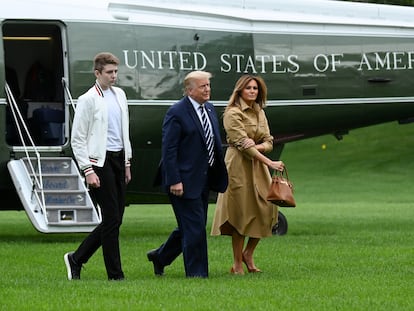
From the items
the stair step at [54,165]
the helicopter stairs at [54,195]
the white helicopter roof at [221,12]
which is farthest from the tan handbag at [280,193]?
the white helicopter roof at [221,12]

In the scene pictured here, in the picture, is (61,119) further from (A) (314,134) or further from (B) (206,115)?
(B) (206,115)

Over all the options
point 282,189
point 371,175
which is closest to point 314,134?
point 282,189

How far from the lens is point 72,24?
17078mm

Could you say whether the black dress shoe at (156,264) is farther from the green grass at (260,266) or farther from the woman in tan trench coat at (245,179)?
the woman in tan trench coat at (245,179)

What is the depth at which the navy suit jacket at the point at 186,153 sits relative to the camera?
37.3 ft

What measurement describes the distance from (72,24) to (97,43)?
16.2 inches

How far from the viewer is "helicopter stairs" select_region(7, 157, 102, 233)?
15.7 meters

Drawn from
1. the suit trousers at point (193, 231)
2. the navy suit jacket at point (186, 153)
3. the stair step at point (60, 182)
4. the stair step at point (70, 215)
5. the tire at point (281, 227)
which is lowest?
the tire at point (281, 227)

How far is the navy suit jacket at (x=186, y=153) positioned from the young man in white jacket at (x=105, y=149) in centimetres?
36

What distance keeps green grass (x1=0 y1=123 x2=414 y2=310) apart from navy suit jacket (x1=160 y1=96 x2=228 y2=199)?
847 mm

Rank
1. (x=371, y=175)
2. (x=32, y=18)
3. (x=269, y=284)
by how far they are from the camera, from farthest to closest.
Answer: (x=371, y=175), (x=32, y=18), (x=269, y=284)

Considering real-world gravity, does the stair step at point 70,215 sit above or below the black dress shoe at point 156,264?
below

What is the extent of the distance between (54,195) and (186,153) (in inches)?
201

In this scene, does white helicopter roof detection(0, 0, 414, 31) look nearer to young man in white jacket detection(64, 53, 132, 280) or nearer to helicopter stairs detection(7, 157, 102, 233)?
helicopter stairs detection(7, 157, 102, 233)
